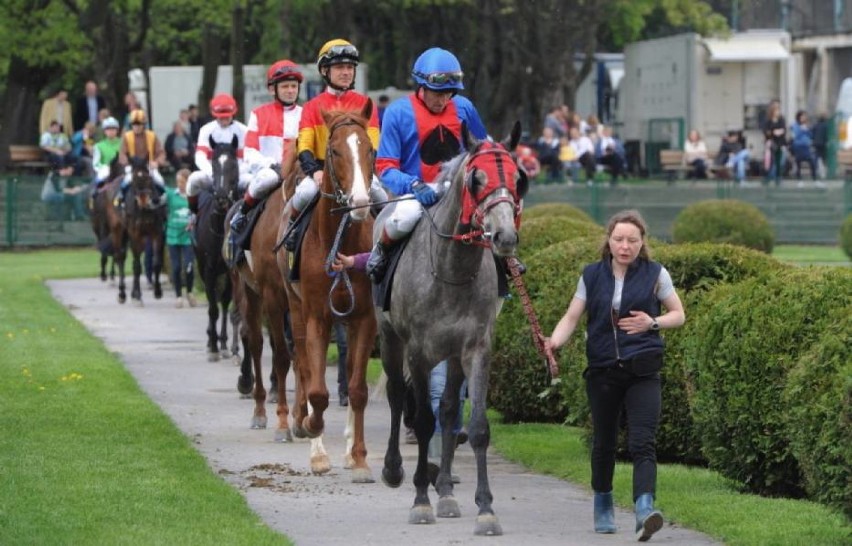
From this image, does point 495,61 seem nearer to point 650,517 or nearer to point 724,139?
point 724,139

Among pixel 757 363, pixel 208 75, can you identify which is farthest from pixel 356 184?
pixel 208 75

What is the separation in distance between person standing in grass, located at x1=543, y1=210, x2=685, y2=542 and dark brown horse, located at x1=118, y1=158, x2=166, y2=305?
58.8ft

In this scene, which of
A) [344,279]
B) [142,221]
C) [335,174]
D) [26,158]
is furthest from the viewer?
[26,158]

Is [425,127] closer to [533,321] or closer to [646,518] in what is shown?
[533,321]

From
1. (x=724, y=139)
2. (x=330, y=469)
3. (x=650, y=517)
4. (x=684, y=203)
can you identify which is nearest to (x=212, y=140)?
(x=330, y=469)

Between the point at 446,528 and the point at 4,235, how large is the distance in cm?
3330

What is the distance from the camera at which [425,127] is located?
1164cm

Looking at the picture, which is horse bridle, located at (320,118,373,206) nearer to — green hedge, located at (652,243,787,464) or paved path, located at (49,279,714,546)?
paved path, located at (49,279,714,546)

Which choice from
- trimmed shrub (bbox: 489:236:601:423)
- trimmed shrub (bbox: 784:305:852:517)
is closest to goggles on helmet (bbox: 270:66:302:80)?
trimmed shrub (bbox: 489:236:601:423)

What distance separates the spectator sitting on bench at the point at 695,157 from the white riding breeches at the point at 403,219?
36.3 meters

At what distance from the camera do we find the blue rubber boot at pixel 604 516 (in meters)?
9.93

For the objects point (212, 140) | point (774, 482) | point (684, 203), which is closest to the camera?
point (774, 482)

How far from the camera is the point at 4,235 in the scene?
42.1 metres

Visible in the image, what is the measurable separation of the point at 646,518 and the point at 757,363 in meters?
1.52
